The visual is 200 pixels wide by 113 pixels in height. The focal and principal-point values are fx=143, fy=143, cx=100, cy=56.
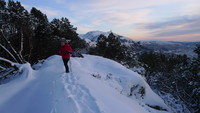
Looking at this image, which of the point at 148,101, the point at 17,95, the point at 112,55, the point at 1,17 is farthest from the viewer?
the point at 112,55

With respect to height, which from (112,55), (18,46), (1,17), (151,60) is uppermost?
(1,17)

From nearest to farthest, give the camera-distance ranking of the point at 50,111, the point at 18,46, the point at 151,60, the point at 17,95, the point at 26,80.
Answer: the point at 50,111, the point at 17,95, the point at 26,80, the point at 18,46, the point at 151,60

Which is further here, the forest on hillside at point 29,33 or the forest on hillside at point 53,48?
the forest on hillside at point 29,33

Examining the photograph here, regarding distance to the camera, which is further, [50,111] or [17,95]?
[17,95]

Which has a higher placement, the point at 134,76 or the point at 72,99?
the point at 72,99

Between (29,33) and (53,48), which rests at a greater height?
(29,33)

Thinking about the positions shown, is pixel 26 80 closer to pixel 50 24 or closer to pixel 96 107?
pixel 96 107

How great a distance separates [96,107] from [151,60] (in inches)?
1289

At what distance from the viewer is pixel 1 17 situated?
15547mm

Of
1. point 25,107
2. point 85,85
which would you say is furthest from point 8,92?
point 85,85

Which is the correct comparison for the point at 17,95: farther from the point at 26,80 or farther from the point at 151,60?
the point at 151,60

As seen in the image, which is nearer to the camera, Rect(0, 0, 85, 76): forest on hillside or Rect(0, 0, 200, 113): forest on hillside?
Rect(0, 0, 200, 113): forest on hillside

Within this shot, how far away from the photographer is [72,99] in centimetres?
454

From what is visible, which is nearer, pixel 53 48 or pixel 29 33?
pixel 29 33
